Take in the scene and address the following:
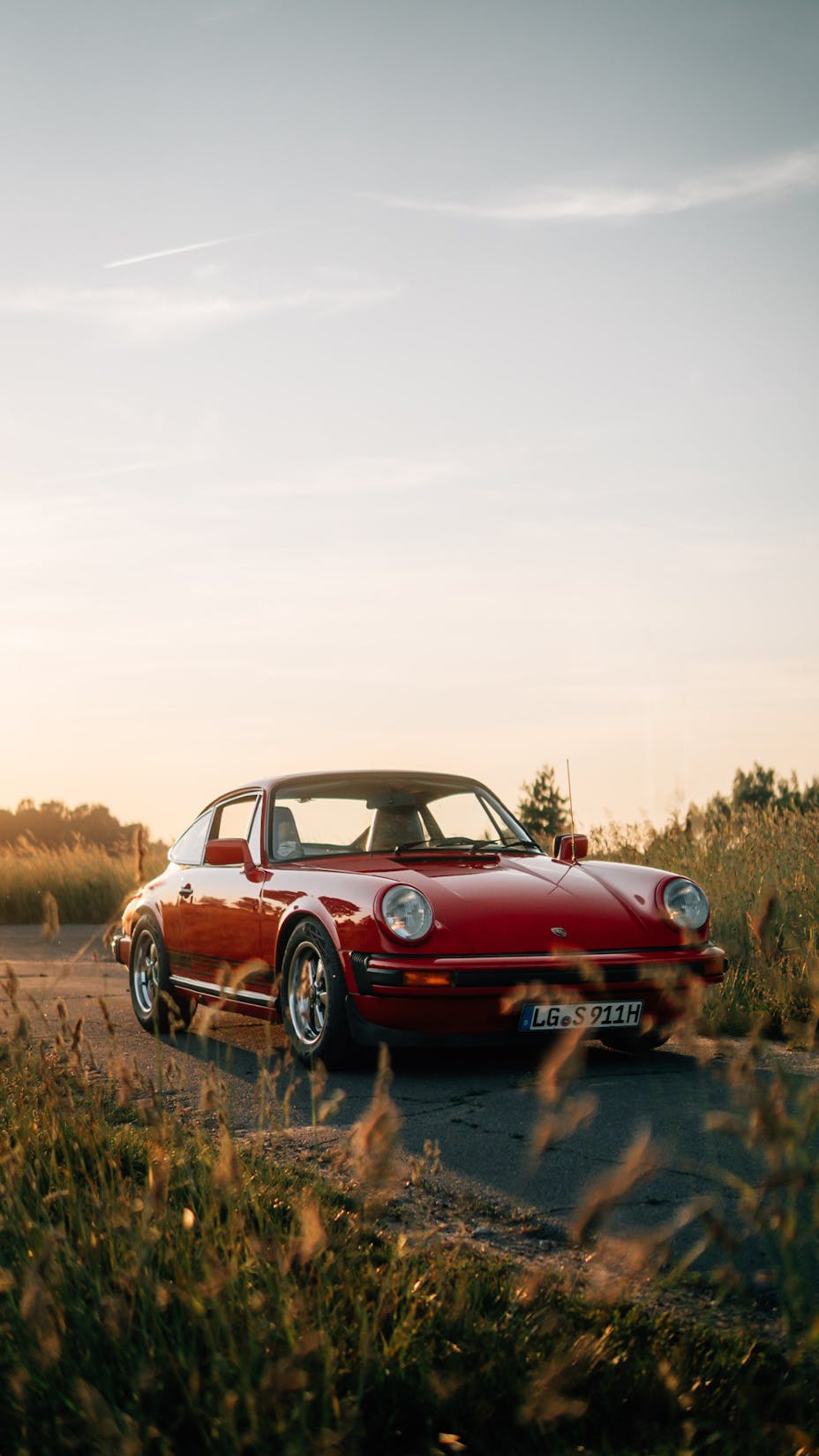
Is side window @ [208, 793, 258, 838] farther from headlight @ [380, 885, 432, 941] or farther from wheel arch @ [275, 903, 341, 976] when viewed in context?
headlight @ [380, 885, 432, 941]

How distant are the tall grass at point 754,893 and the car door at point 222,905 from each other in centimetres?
233

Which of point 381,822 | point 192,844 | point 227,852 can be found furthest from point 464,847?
point 192,844

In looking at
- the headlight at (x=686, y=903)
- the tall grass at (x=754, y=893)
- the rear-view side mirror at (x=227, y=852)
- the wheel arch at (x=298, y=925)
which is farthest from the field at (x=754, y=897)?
the wheel arch at (x=298, y=925)

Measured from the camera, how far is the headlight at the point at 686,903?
630 cm

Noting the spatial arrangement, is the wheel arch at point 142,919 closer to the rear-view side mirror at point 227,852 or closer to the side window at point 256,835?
the side window at point 256,835

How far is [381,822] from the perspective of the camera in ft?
25.2

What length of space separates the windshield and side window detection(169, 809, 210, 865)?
3.26 ft

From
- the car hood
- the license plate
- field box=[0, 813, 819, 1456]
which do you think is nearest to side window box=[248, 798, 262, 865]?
the car hood

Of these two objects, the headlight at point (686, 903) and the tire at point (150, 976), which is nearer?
the headlight at point (686, 903)

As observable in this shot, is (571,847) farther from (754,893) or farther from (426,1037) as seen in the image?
(754,893)

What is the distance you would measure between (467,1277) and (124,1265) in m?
0.73

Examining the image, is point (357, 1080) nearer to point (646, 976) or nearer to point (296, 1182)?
point (646, 976)

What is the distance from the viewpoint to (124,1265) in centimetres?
288

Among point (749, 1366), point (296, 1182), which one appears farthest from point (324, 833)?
point (749, 1366)
